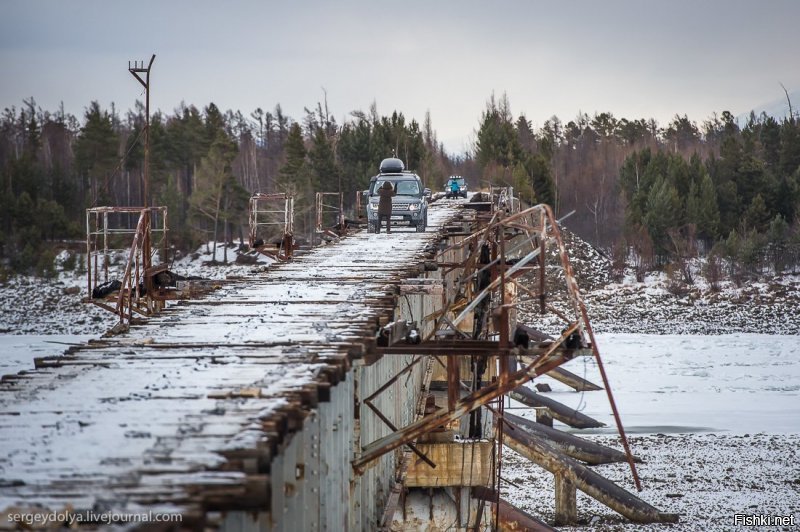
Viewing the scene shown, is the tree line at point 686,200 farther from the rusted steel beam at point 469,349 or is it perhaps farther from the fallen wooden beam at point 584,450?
the rusted steel beam at point 469,349

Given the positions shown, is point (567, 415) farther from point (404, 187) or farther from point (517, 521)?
point (517, 521)

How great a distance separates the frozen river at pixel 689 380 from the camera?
119ft

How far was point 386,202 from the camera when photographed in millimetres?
32875

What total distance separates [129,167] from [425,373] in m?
73.9

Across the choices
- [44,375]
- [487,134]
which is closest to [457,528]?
[44,375]

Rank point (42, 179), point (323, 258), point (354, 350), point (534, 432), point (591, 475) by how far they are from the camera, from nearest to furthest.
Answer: point (354, 350), point (323, 258), point (591, 475), point (534, 432), point (42, 179)

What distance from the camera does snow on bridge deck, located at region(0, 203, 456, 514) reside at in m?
7.16

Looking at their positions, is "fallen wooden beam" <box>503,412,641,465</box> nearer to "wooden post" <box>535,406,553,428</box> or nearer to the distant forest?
"wooden post" <box>535,406,553,428</box>

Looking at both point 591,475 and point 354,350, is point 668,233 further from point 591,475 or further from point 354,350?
point 354,350

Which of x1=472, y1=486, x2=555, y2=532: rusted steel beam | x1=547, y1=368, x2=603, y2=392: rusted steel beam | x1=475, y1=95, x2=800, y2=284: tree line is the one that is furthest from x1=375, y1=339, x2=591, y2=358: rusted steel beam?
x1=475, y1=95, x2=800, y2=284: tree line

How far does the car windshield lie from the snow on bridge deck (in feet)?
59.7

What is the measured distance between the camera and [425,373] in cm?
2447

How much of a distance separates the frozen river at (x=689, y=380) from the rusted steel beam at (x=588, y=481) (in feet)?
10.8

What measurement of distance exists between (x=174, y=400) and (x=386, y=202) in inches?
932
